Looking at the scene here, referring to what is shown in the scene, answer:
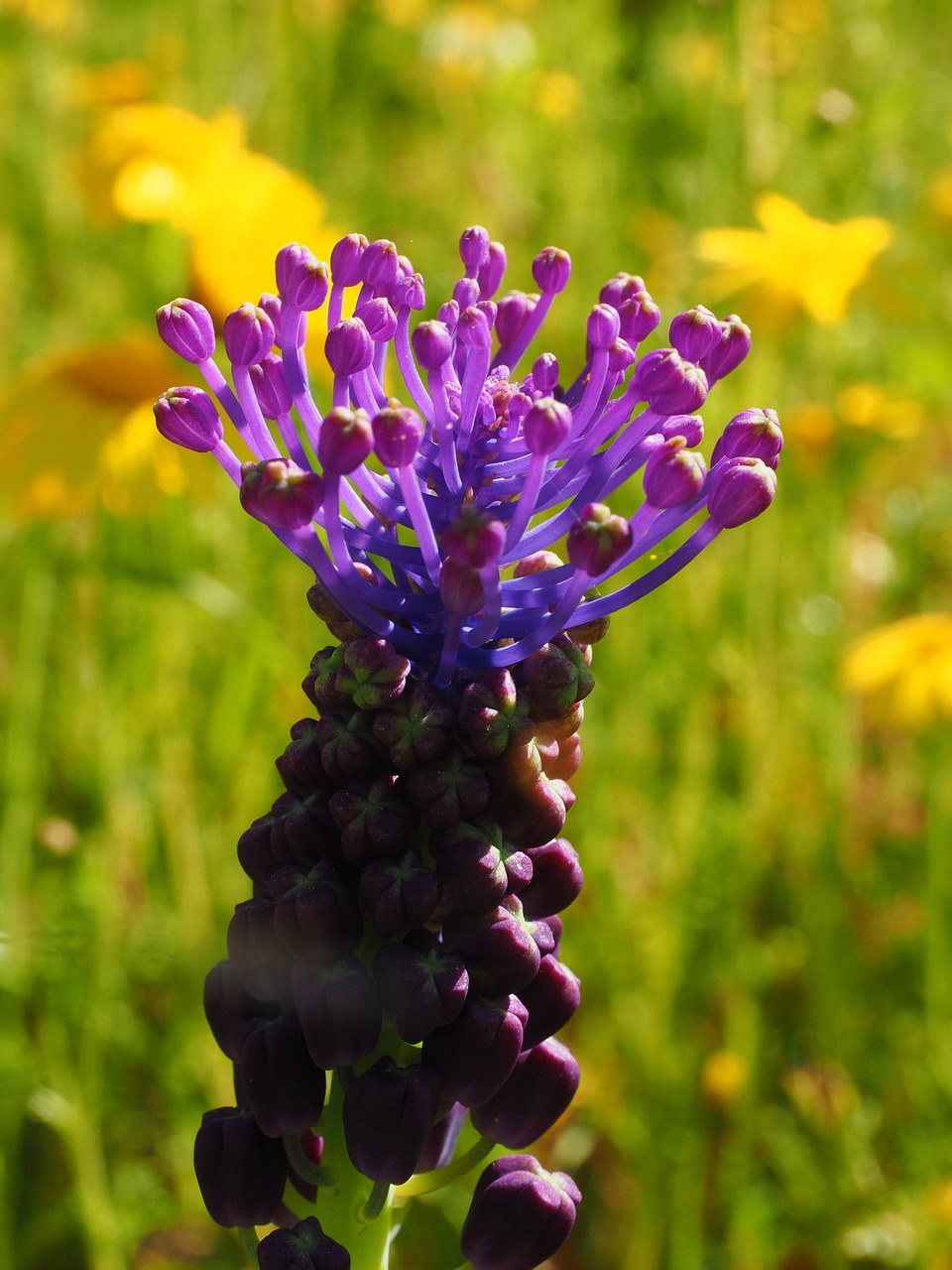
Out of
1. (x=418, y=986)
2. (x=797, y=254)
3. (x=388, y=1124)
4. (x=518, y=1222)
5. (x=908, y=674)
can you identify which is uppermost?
(x=797, y=254)

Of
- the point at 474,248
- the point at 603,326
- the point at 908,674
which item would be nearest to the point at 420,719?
the point at 603,326

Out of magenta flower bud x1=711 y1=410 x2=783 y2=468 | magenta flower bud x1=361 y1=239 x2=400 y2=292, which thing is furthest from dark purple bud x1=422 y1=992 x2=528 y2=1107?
magenta flower bud x1=361 y1=239 x2=400 y2=292

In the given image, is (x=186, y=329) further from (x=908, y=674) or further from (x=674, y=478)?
(x=908, y=674)

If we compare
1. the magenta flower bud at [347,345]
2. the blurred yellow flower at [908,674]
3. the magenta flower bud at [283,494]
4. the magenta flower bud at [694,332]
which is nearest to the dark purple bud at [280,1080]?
the magenta flower bud at [283,494]

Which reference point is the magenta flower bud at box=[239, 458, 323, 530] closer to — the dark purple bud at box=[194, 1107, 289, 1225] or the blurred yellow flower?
the dark purple bud at box=[194, 1107, 289, 1225]

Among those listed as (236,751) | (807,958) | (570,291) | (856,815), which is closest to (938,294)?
(570,291)

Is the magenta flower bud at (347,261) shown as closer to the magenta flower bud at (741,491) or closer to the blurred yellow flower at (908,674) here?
the magenta flower bud at (741,491)

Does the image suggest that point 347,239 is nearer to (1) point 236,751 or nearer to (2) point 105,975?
(2) point 105,975
